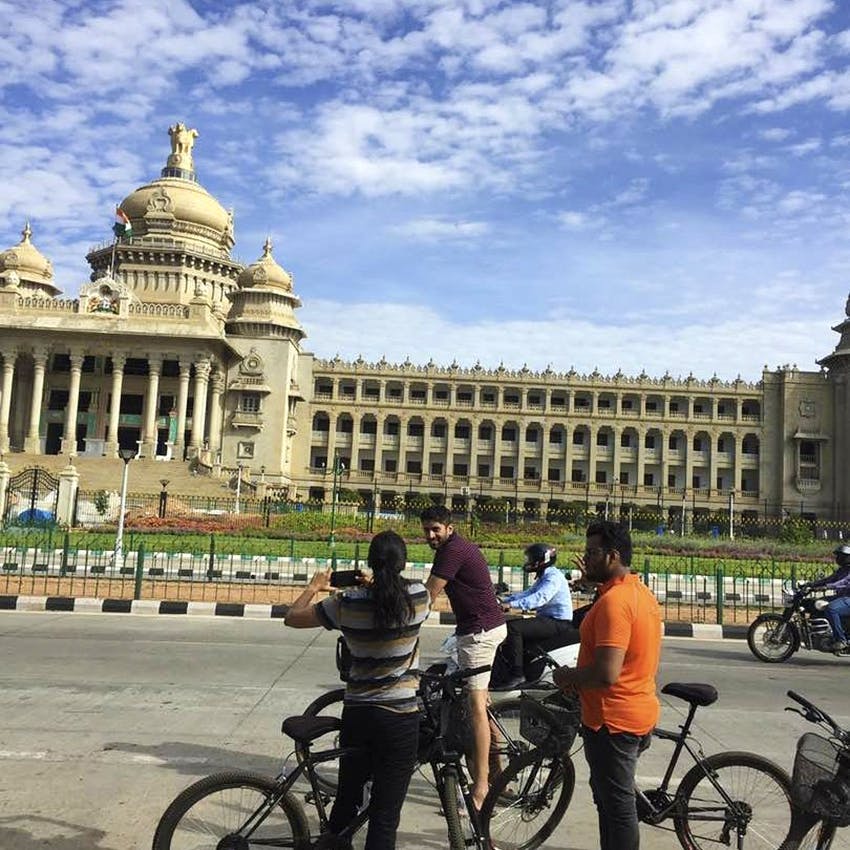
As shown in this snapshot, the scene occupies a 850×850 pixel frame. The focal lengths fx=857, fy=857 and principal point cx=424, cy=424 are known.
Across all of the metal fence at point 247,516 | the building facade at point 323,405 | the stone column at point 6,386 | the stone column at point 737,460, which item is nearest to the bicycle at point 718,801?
the metal fence at point 247,516

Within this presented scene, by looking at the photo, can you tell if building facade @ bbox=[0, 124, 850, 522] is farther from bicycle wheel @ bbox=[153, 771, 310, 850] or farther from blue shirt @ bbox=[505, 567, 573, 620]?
bicycle wheel @ bbox=[153, 771, 310, 850]

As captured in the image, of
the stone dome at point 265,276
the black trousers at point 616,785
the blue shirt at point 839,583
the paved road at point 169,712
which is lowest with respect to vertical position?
the paved road at point 169,712

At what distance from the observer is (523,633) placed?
6.52 m

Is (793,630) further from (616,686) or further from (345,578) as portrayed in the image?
Answer: (345,578)

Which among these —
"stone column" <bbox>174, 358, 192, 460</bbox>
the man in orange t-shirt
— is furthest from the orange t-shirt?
"stone column" <bbox>174, 358, 192, 460</bbox>

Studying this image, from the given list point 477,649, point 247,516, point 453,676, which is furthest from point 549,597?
point 247,516

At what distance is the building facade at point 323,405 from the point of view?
50656 mm

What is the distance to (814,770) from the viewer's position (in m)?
3.61

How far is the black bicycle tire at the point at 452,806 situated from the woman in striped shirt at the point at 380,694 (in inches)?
16.6

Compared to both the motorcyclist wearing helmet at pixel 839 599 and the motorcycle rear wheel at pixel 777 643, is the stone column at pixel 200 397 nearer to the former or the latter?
the motorcycle rear wheel at pixel 777 643

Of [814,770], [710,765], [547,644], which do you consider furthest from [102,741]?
[814,770]

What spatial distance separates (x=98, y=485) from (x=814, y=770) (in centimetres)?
4154

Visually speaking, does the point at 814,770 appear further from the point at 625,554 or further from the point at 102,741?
the point at 102,741

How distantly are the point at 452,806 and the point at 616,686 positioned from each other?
1.02 meters
